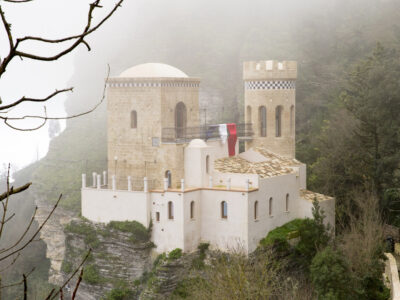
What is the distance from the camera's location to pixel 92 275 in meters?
22.6

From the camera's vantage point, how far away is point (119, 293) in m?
22.1

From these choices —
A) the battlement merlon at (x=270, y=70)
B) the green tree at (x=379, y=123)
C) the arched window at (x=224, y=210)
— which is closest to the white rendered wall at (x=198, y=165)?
the arched window at (x=224, y=210)

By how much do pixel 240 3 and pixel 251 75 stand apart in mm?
42370

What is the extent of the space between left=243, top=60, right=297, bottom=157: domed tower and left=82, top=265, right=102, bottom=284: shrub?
27.7 feet

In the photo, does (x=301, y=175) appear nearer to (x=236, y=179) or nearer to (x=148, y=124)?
(x=236, y=179)

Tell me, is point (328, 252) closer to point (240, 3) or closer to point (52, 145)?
point (52, 145)

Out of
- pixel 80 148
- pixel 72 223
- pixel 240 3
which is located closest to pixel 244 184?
pixel 72 223

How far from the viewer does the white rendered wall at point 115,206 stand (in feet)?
74.1

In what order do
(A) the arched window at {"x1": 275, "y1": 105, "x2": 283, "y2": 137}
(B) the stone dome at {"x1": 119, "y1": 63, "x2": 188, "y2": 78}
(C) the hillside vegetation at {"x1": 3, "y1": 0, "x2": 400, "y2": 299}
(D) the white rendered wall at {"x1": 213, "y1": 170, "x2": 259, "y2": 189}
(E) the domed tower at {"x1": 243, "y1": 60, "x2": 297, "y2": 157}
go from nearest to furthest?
(D) the white rendered wall at {"x1": 213, "y1": 170, "x2": 259, "y2": 189}, (B) the stone dome at {"x1": 119, "y1": 63, "x2": 188, "y2": 78}, (C) the hillside vegetation at {"x1": 3, "y1": 0, "x2": 400, "y2": 299}, (E) the domed tower at {"x1": 243, "y1": 60, "x2": 297, "y2": 157}, (A) the arched window at {"x1": 275, "y1": 105, "x2": 283, "y2": 137}

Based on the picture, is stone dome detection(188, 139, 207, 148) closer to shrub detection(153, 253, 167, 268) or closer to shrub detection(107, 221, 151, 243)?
shrub detection(107, 221, 151, 243)

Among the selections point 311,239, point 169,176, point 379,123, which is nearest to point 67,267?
point 169,176

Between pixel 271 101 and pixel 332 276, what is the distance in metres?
10.4

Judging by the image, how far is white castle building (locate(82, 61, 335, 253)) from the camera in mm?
22047

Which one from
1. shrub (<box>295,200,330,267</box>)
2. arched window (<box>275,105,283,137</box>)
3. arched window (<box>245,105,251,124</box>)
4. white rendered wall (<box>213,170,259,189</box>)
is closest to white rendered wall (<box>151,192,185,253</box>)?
white rendered wall (<box>213,170,259,189</box>)
